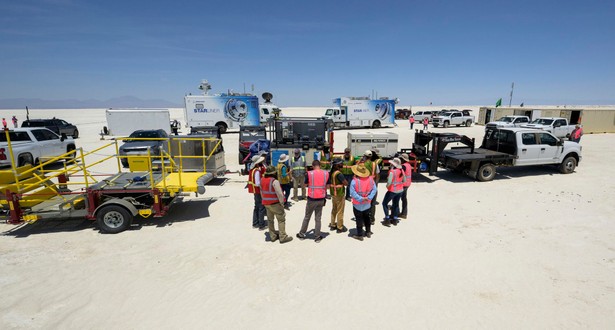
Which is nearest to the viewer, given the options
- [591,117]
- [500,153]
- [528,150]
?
[528,150]

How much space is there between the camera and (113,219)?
6.36 meters

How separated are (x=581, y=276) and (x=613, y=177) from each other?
938cm

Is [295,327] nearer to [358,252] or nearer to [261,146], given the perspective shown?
[358,252]

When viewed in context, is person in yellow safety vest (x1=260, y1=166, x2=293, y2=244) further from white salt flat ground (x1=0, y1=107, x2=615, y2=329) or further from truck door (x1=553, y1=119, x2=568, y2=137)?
truck door (x1=553, y1=119, x2=568, y2=137)

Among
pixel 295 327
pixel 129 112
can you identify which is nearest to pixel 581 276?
pixel 295 327

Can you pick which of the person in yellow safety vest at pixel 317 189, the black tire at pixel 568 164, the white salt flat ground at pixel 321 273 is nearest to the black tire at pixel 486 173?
the white salt flat ground at pixel 321 273

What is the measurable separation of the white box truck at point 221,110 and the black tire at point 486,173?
18.8 m

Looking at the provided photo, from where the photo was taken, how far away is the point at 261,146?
1101 cm

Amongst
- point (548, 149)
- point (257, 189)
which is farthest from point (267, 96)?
point (257, 189)

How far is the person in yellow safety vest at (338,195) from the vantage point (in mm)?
5875

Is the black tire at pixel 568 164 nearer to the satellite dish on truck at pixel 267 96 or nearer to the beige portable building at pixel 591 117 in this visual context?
the beige portable building at pixel 591 117

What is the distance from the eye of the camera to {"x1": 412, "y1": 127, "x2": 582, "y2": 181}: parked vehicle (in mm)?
10391

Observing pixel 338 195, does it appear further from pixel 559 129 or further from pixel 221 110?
pixel 559 129

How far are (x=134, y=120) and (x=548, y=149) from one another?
86.0 feet
